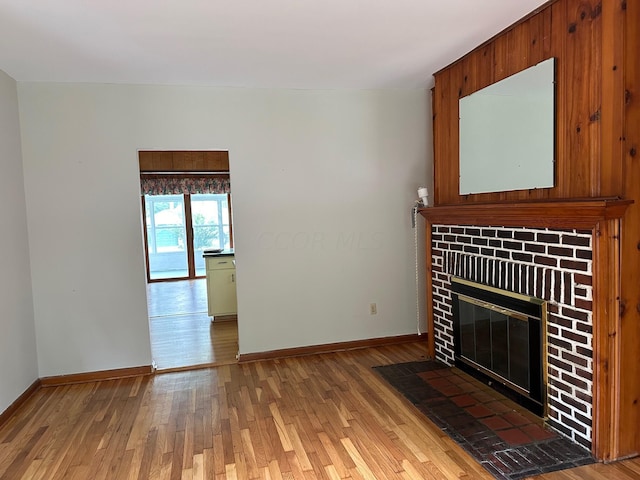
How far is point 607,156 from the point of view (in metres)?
1.97

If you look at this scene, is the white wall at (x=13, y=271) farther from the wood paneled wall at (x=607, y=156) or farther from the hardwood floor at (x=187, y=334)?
the wood paneled wall at (x=607, y=156)

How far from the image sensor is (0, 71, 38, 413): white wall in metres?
2.78

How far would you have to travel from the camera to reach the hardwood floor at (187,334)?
12.3ft

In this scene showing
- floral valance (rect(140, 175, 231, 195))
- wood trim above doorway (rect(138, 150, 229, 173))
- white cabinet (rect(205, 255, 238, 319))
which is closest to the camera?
white cabinet (rect(205, 255, 238, 319))

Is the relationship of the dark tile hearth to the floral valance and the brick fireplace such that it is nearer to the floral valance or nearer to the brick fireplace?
the brick fireplace

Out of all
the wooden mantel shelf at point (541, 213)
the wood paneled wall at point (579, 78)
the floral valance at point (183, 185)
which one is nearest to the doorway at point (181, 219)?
the floral valance at point (183, 185)

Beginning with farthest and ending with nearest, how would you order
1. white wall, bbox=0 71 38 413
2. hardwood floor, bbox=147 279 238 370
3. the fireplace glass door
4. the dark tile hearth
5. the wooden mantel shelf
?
hardwood floor, bbox=147 279 238 370 < white wall, bbox=0 71 38 413 < the fireplace glass door < the dark tile hearth < the wooden mantel shelf

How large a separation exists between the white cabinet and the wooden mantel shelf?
294cm

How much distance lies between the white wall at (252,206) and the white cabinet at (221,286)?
1513 millimetres

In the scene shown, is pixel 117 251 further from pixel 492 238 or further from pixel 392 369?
pixel 492 238

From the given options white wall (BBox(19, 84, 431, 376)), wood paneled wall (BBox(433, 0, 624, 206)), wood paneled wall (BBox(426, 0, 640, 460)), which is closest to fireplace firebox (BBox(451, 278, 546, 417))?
wood paneled wall (BBox(426, 0, 640, 460))

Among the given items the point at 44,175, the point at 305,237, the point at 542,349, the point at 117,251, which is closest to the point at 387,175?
the point at 305,237

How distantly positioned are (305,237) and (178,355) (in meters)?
1.62

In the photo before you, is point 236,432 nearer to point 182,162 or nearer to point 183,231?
point 182,162
